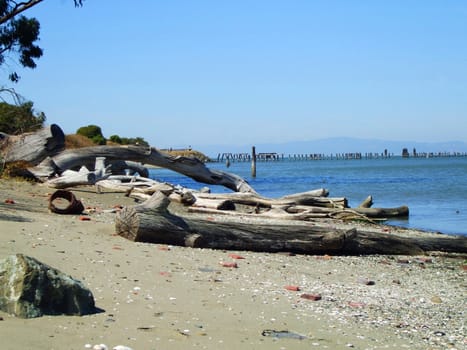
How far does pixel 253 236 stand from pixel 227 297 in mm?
→ 3718

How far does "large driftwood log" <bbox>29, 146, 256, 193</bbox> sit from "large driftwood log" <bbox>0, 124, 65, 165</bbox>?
1.22 ft

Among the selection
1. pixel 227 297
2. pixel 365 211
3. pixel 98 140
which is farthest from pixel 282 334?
pixel 98 140

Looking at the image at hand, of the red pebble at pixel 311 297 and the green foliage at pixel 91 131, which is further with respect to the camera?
the green foliage at pixel 91 131

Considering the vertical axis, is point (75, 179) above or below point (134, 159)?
below

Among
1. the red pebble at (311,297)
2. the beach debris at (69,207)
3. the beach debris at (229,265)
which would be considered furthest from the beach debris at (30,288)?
the beach debris at (69,207)

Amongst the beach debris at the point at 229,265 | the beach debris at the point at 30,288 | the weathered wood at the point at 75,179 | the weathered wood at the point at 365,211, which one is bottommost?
the weathered wood at the point at 365,211

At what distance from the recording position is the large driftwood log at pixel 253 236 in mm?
9594

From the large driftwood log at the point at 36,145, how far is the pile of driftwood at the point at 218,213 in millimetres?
32

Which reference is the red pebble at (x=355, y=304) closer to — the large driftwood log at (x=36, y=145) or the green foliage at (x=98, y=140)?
the large driftwood log at (x=36, y=145)

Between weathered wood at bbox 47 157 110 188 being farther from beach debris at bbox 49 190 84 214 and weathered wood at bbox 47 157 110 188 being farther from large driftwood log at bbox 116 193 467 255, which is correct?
large driftwood log at bbox 116 193 467 255

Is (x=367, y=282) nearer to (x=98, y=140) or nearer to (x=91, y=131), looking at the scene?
(x=98, y=140)

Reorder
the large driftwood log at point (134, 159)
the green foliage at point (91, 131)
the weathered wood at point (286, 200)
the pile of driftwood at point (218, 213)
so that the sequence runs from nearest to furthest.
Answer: the pile of driftwood at point (218, 213), the weathered wood at point (286, 200), the large driftwood log at point (134, 159), the green foliage at point (91, 131)

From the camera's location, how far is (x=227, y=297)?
262 inches

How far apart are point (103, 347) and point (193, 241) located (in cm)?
516
